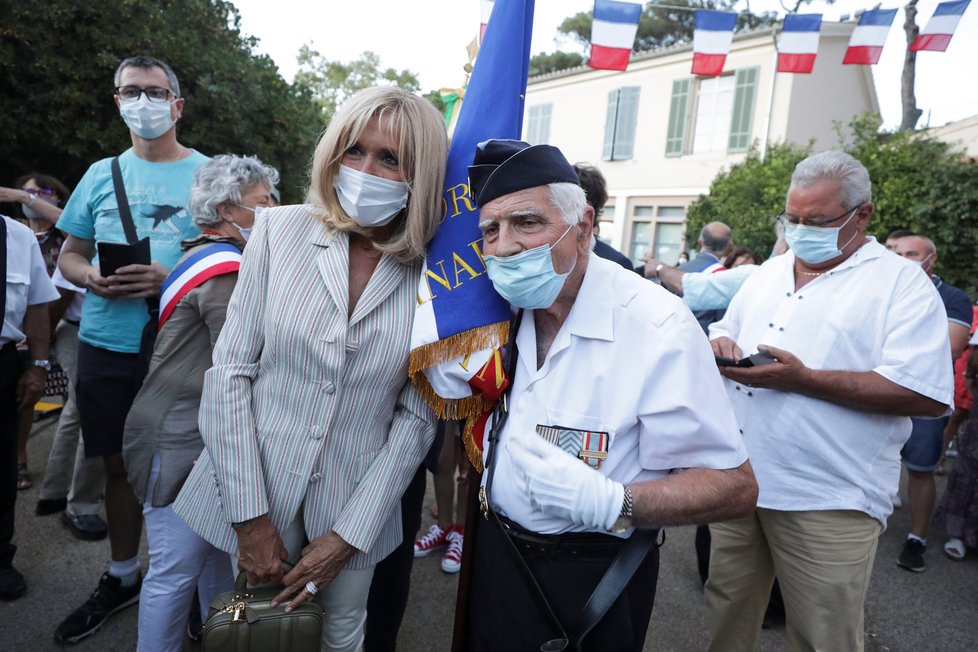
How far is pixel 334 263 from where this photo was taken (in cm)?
173

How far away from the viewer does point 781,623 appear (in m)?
3.22

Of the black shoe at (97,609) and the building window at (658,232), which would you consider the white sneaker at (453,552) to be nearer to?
the black shoe at (97,609)

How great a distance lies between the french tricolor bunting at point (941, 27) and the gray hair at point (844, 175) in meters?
7.34

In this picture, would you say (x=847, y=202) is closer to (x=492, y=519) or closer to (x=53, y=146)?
(x=492, y=519)

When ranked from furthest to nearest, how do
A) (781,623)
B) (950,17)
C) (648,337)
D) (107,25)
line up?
(950,17) < (107,25) < (781,623) < (648,337)

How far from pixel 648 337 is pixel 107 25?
22.3 feet

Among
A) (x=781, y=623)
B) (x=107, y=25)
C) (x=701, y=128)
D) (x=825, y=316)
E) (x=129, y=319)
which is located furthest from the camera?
(x=701, y=128)

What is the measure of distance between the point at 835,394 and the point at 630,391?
3.42 ft

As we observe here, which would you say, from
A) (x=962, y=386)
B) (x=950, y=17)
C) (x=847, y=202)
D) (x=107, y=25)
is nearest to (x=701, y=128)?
(x=950, y=17)

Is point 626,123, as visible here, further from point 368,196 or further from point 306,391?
point 306,391

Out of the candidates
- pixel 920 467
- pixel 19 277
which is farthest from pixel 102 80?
pixel 920 467

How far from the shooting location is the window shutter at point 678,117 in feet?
52.3

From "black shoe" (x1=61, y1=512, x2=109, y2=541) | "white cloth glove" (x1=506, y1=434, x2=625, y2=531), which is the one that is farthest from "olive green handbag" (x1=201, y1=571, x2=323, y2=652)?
"black shoe" (x1=61, y1=512, x2=109, y2=541)

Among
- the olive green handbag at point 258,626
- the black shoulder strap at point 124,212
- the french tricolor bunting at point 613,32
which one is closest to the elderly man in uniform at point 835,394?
the olive green handbag at point 258,626
